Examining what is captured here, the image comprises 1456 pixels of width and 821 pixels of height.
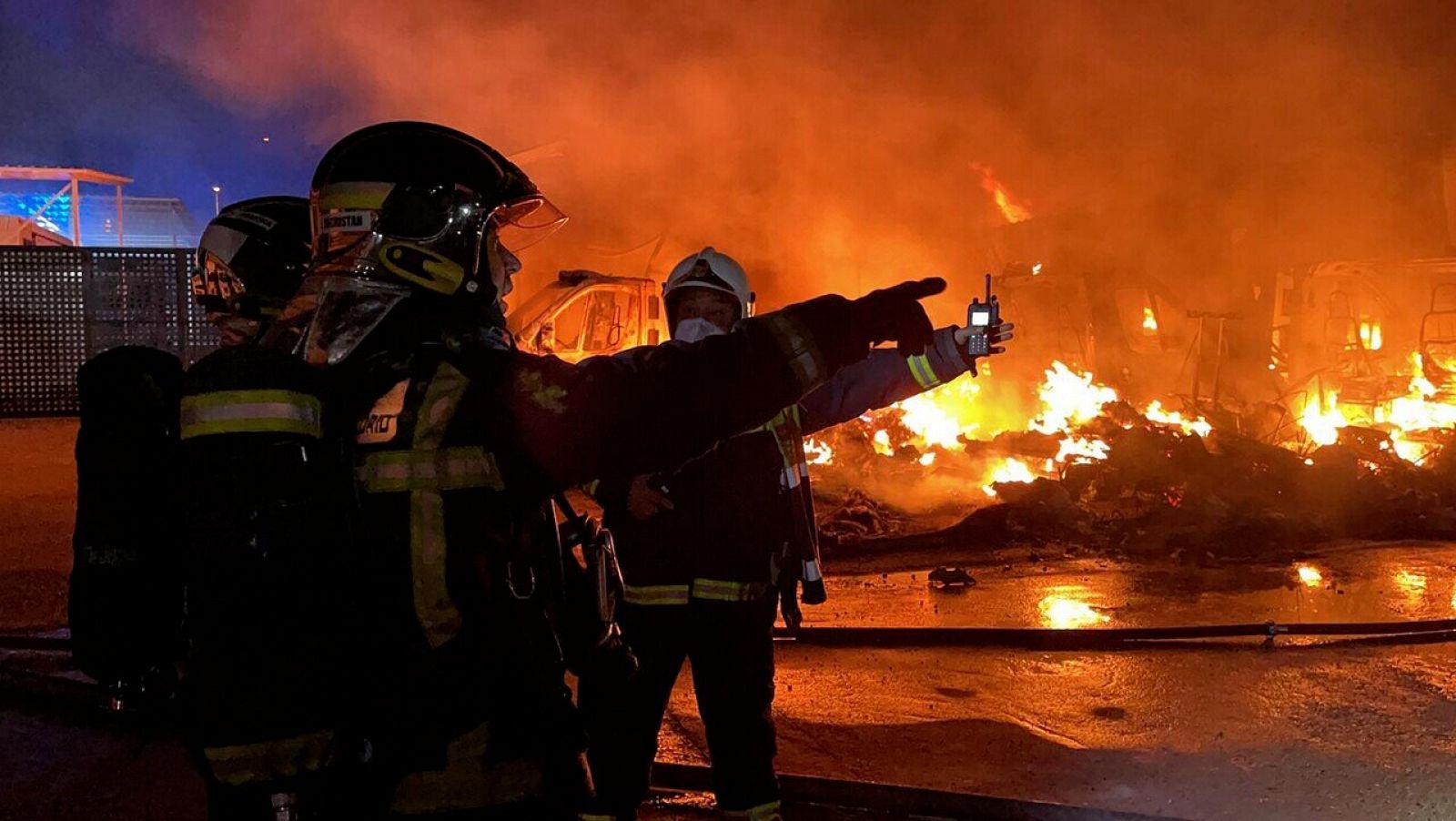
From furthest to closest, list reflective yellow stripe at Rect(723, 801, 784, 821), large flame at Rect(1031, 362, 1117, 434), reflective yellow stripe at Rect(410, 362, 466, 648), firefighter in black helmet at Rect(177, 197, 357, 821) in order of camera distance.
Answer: large flame at Rect(1031, 362, 1117, 434) < reflective yellow stripe at Rect(723, 801, 784, 821) < reflective yellow stripe at Rect(410, 362, 466, 648) < firefighter in black helmet at Rect(177, 197, 357, 821)

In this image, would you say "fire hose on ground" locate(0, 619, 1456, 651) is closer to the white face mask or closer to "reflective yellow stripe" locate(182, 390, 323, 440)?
the white face mask

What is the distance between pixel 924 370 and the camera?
3.02 m

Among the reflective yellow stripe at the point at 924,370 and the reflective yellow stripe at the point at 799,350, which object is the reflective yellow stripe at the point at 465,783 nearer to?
the reflective yellow stripe at the point at 799,350

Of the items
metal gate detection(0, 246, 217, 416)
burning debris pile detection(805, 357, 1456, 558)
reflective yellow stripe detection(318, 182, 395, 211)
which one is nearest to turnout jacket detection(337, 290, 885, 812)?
reflective yellow stripe detection(318, 182, 395, 211)

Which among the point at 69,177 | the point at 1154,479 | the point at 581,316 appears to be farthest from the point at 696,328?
the point at 69,177

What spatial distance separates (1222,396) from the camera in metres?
13.2

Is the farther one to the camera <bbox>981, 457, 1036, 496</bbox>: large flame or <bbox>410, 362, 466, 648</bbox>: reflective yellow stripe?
<bbox>981, 457, 1036, 496</bbox>: large flame

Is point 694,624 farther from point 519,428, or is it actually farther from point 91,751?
point 91,751

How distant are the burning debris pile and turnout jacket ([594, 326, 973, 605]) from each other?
4.71 metres

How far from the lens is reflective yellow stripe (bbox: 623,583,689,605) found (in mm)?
2871

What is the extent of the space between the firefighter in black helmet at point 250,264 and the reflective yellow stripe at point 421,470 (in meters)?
1.05

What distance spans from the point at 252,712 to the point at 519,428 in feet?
1.79

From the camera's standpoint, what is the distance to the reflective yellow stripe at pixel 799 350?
1.61m

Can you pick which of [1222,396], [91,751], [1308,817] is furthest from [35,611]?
[1222,396]
